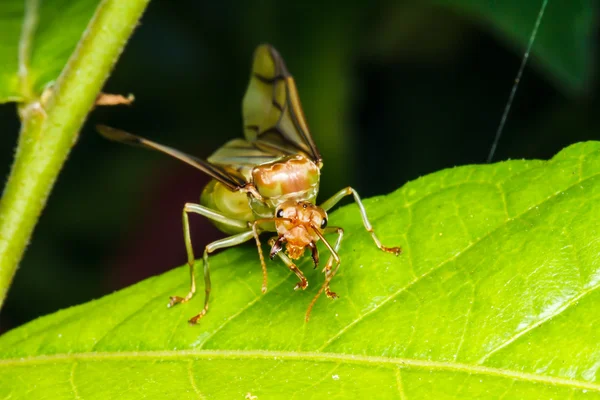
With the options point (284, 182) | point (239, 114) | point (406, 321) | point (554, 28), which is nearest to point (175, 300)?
point (284, 182)

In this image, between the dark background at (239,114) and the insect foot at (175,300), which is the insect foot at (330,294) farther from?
the dark background at (239,114)

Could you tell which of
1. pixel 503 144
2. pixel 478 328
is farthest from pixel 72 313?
pixel 503 144

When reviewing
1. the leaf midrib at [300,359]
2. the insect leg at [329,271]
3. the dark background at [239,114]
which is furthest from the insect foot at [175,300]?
the dark background at [239,114]

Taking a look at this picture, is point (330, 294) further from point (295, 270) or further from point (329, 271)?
point (295, 270)

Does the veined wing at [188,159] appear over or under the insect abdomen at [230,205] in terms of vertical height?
over

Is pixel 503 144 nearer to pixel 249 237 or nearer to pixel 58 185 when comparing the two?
pixel 249 237

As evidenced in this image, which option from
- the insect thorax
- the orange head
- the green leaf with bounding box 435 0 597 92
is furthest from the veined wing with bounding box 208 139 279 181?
the green leaf with bounding box 435 0 597 92
